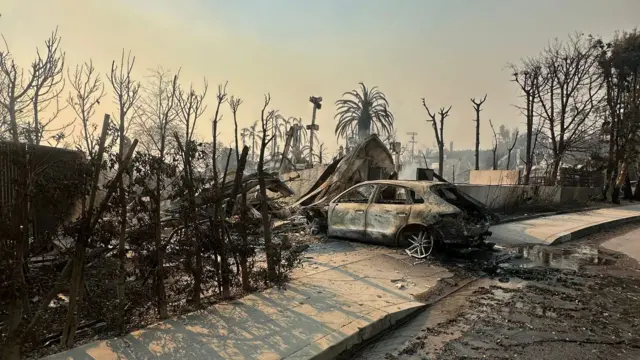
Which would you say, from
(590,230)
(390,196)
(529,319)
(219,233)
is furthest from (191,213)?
(590,230)

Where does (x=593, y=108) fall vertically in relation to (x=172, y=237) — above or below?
above

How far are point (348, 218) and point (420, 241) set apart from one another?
1829mm

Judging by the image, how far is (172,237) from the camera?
4.79 meters

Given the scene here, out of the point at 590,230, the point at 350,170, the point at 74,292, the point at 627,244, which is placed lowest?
the point at 627,244

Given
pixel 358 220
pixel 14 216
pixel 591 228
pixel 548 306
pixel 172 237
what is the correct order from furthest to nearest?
pixel 591 228 → pixel 358 220 → pixel 548 306 → pixel 172 237 → pixel 14 216

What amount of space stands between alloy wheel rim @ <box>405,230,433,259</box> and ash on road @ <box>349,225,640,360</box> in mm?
524

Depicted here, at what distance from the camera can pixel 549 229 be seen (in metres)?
13.4

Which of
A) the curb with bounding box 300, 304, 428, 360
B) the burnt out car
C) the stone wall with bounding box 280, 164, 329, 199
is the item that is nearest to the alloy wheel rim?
the burnt out car

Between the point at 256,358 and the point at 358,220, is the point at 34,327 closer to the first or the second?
the point at 256,358

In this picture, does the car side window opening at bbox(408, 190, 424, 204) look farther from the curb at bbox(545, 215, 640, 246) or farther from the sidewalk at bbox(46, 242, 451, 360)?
the curb at bbox(545, 215, 640, 246)

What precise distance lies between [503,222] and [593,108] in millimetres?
18168

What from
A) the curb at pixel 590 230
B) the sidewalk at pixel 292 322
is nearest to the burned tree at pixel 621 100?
the curb at pixel 590 230

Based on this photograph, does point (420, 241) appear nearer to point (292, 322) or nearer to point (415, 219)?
point (415, 219)

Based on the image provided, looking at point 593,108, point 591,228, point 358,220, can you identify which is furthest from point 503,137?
point 358,220
